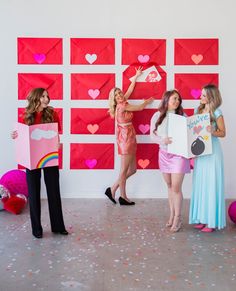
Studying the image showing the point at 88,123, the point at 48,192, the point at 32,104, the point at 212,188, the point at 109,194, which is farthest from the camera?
the point at 88,123

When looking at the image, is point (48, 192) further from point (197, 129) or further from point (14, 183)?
point (197, 129)

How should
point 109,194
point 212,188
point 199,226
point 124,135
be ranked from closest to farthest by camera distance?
point 212,188 → point 199,226 → point 124,135 → point 109,194

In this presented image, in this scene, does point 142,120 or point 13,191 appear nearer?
point 13,191

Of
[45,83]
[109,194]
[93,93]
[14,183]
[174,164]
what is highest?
[45,83]

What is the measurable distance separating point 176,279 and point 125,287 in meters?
0.38

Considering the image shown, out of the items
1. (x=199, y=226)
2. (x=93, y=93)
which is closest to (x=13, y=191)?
(x=93, y=93)

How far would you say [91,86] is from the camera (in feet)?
17.1

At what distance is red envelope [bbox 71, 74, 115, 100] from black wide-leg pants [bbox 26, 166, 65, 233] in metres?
1.64

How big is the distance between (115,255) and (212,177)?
47.7 inches

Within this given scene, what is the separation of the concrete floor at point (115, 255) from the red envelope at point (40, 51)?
74.0 inches

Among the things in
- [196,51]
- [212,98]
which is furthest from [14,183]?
[196,51]

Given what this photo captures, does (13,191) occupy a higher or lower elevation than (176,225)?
higher

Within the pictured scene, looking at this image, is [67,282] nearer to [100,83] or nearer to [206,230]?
[206,230]

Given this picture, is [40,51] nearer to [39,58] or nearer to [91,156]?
[39,58]
